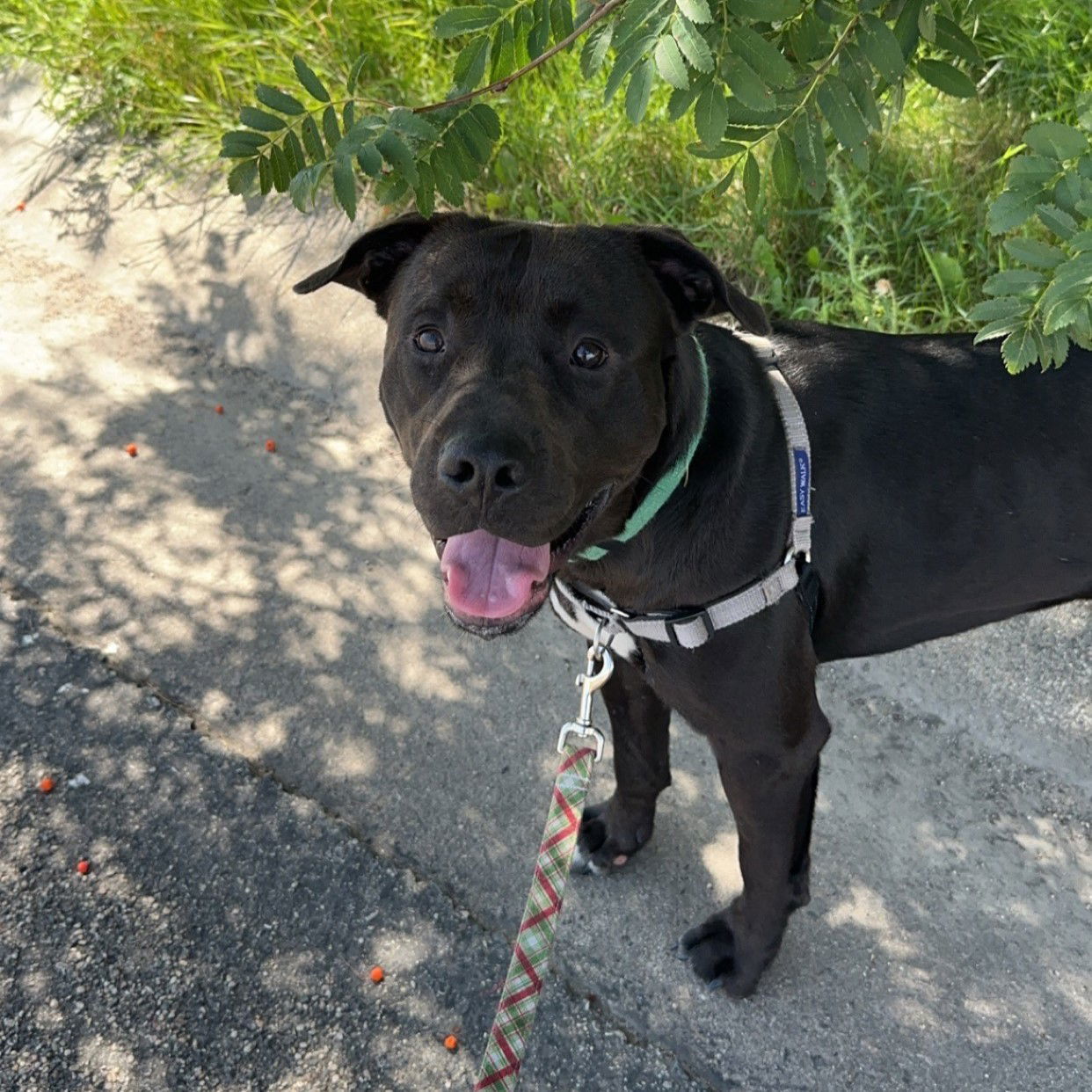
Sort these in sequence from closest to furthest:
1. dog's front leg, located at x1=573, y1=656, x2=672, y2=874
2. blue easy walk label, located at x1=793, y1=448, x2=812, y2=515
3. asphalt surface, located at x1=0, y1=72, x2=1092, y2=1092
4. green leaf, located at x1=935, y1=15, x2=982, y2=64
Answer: green leaf, located at x1=935, y1=15, x2=982, y2=64, blue easy walk label, located at x1=793, y1=448, x2=812, y2=515, asphalt surface, located at x1=0, y1=72, x2=1092, y2=1092, dog's front leg, located at x1=573, y1=656, x2=672, y2=874

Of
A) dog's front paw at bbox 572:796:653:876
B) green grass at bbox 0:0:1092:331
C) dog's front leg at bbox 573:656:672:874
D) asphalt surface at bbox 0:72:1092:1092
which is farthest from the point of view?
green grass at bbox 0:0:1092:331

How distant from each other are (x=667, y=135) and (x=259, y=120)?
2397 mm

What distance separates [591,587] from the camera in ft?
7.80

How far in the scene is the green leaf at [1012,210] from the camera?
6.50ft

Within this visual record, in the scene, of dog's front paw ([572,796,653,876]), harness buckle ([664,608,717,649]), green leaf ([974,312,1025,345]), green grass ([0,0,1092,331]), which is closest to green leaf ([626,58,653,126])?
green leaf ([974,312,1025,345])

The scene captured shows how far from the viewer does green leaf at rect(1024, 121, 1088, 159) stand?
6.24 ft

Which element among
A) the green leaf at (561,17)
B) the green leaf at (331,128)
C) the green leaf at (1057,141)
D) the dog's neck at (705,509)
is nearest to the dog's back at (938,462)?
the dog's neck at (705,509)

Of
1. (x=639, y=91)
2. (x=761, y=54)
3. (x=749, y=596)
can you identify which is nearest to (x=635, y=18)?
(x=639, y=91)

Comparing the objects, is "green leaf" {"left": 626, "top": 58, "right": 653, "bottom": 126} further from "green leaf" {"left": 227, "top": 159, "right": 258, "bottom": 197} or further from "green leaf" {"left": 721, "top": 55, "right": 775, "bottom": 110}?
"green leaf" {"left": 227, "top": 159, "right": 258, "bottom": 197}

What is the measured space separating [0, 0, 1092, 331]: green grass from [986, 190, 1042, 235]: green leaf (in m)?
1.55

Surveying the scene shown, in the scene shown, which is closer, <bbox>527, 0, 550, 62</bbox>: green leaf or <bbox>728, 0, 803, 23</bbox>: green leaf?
<bbox>728, 0, 803, 23</bbox>: green leaf

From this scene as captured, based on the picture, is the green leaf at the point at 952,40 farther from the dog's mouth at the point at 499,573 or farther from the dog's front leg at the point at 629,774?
the dog's front leg at the point at 629,774

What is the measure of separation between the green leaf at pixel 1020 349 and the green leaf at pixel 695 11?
76 centimetres

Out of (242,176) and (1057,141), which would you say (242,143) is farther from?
(1057,141)
